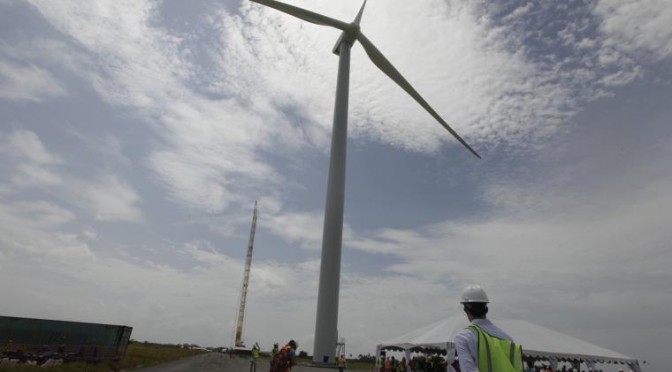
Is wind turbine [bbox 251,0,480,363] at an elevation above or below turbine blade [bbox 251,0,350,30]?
below

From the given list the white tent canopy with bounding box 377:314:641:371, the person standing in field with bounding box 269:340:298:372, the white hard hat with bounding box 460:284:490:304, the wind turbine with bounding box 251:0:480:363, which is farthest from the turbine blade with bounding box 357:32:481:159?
the white hard hat with bounding box 460:284:490:304

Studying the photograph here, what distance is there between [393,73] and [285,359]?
30030 millimetres

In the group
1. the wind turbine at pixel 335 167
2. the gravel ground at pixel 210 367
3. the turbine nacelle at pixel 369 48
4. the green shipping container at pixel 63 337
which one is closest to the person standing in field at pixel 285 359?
the gravel ground at pixel 210 367

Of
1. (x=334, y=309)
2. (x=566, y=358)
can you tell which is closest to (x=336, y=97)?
(x=334, y=309)

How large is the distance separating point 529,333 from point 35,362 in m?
28.4

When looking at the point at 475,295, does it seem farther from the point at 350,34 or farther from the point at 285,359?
the point at 350,34

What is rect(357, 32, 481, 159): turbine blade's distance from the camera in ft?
119

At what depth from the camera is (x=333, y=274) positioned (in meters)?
29.6

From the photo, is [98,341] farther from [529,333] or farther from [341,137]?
[529,333]

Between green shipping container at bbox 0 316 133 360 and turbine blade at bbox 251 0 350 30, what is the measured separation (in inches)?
1073

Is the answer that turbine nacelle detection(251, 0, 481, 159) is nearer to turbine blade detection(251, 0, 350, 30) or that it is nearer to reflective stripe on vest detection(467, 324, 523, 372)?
turbine blade detection(251, 0, 350, 30)

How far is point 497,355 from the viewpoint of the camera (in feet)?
11.2

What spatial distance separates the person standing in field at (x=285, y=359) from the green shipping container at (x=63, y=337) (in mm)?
21801

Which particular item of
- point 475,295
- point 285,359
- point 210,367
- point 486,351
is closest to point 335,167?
point 210,367
